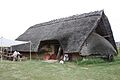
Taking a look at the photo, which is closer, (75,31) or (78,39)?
(78,39)

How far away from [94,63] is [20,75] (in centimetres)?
819

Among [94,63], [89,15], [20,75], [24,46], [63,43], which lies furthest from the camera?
[24,46]

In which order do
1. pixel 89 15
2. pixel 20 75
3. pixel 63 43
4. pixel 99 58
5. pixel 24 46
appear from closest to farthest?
pixel 20 75, pixel 99 58, pixel 63 43, pixel 89 15, pixel 24 46

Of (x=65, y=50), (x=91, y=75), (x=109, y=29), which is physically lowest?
(x=91, y=75)

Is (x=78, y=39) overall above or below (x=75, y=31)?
below

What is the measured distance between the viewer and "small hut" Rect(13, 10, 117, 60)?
73.9 feet

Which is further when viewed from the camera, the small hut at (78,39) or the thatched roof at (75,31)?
the thatched roof at (75,31)

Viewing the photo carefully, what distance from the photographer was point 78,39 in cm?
2292

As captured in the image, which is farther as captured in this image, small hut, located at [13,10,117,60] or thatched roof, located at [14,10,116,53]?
thatched roof, located at [14,10,116,53]

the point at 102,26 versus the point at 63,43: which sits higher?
the point at 102,26

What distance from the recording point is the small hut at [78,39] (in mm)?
22516

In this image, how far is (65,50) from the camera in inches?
918

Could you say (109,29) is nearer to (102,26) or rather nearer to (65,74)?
(102,26)

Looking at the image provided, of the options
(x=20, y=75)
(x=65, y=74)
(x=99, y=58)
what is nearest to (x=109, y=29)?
(x=99, y=58)
